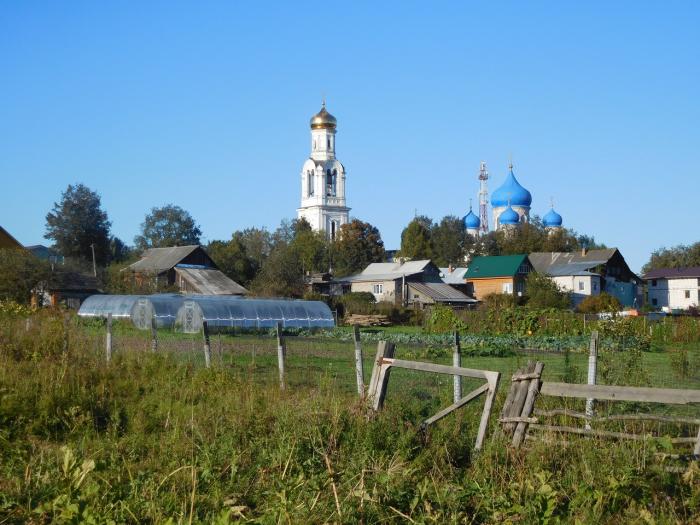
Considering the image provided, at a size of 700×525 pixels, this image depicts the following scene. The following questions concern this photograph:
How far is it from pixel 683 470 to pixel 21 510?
5.14 metres

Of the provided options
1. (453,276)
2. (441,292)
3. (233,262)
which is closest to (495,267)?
(441,292)

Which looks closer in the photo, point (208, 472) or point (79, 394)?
point (208, 472)

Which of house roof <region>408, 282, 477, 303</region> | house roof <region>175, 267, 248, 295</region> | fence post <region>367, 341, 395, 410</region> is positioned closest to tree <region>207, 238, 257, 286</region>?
house roof <region>175, 267, 248, 295</region>

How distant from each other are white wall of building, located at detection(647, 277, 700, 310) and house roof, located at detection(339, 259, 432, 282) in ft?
73.7

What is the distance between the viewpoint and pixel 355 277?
241ft

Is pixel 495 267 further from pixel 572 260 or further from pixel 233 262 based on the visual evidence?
pixel 233 262

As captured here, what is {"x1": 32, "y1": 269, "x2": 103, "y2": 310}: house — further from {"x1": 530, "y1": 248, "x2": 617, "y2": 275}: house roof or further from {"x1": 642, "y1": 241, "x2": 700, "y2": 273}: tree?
{"x1": 642, "y1": 241, "x2": 700, "y2": 273}: tree

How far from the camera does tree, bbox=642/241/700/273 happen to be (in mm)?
96312

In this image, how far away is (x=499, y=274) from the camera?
2788 inches

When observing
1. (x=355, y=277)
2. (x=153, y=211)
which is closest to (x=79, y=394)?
(x=355, y=277)

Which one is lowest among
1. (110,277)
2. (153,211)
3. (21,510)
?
(21,510)

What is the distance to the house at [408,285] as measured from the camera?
6725 cm

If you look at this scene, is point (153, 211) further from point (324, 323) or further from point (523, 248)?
point (324, 323)

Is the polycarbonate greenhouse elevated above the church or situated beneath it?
situated beneath
